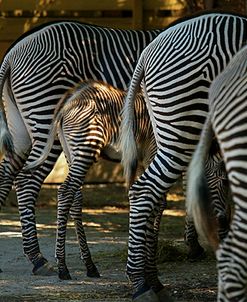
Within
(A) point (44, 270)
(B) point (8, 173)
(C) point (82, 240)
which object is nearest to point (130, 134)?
(C) point (82, 240)

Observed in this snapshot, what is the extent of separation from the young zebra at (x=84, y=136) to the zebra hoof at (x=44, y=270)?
9.7 inches

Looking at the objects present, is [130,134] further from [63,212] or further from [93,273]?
[93,273]

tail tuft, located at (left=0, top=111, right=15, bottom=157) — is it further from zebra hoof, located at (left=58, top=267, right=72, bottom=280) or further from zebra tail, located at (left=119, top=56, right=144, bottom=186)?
zebra tail, located at (left=119, top=56, right=144, bottom=186)

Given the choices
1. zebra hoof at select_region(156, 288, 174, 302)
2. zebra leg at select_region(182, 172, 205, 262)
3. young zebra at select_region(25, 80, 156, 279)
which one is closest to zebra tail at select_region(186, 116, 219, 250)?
zebra hoof at select_region(156, 288, 174, 302)

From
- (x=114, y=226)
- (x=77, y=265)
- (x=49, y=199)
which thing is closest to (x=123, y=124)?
(x=77, y=265)

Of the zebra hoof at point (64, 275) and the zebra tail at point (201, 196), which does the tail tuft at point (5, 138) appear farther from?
the zebra tail at point (201, 196)

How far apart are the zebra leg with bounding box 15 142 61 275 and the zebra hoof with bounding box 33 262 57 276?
0.14ft

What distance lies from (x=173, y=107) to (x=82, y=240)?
1.98 m

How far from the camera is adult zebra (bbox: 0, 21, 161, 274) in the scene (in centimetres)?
918

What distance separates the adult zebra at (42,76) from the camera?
30.1ft

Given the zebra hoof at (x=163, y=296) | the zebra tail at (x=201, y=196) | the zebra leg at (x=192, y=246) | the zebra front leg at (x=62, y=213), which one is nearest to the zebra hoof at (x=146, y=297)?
the zebra hoof at (x=163, y=296)

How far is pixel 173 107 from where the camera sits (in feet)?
24.3

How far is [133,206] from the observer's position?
24.5ft

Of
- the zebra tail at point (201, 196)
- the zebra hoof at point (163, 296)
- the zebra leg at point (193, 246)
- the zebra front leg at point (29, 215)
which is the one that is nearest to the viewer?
the zebra tail at point (201, 196)
